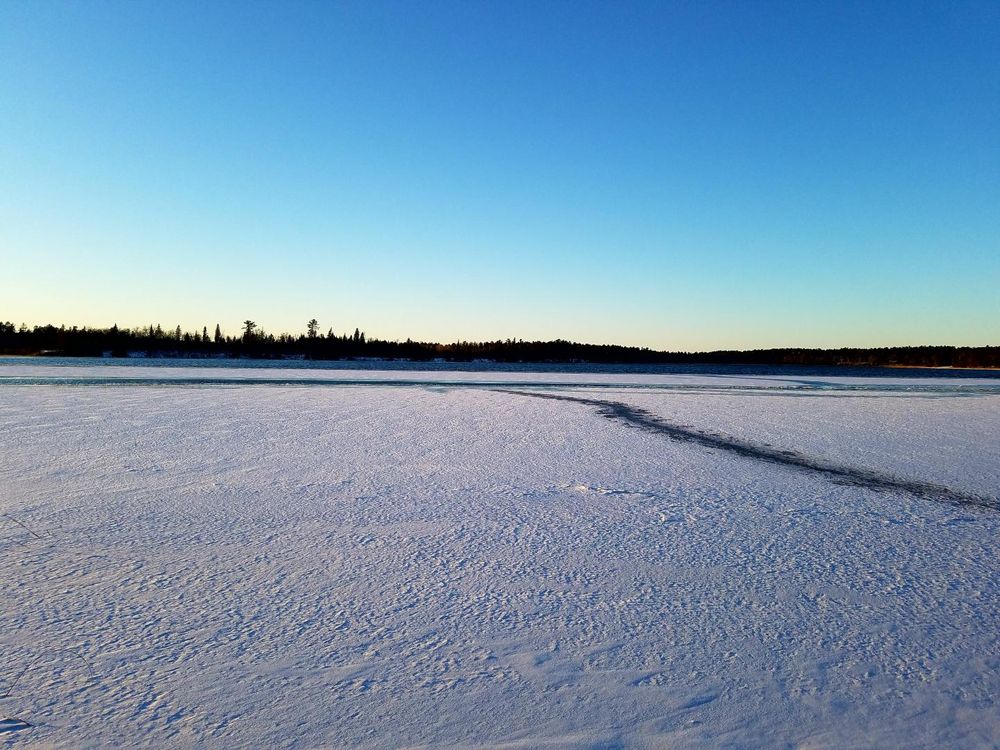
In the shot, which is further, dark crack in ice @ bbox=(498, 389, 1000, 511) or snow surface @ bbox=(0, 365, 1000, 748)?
dark crack in ice @ bbox=(498, 389, 1000, 511)

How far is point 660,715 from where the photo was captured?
7.47 feet

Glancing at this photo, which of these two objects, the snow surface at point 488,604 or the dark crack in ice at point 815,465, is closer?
the snow surface at point 488,604

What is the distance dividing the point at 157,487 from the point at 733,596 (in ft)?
16.0

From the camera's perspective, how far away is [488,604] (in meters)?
3.21

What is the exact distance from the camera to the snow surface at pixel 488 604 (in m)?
2.24

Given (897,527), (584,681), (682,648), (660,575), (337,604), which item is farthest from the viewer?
(897,527)

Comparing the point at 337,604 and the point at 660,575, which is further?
the point at 660,575

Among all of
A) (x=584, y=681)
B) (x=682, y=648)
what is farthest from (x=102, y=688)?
(x=682, y=648)

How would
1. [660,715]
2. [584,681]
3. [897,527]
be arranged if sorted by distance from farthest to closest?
[897,527], [584,681], [660,715]

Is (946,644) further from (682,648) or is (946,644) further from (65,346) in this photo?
(65,346)

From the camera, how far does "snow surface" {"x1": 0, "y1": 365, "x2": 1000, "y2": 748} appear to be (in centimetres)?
224

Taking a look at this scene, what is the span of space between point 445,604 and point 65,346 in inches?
5138

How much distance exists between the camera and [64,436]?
8.50 metres

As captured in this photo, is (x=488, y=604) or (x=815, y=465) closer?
(x=488, y=604)
